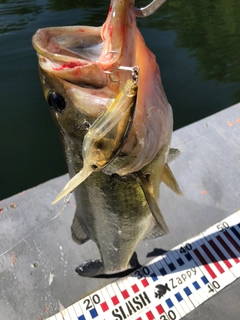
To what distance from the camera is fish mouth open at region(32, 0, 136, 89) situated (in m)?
1.07

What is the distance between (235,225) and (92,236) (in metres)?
1.04

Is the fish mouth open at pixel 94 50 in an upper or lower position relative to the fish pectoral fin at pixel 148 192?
upper

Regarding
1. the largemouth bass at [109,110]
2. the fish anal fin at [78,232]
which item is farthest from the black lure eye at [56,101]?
the fish anal fin at [78,232]

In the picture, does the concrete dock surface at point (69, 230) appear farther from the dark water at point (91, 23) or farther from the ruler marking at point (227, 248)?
the dark water at point (91, 23)

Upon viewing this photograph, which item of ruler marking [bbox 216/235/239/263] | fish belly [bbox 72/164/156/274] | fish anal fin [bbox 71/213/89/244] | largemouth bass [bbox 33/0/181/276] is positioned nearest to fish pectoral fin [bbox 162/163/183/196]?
largemouth bass [bbox 33/0/181/276]

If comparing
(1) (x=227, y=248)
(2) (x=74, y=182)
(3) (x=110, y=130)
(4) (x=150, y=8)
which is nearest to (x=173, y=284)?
(1) (x=227, y=248)

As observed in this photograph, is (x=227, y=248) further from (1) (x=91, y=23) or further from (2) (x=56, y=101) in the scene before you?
(1) (x=91, y=23)

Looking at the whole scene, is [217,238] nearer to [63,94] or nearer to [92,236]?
[92,236]

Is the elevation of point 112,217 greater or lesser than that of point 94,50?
lesser

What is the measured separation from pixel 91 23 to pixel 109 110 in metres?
7.56

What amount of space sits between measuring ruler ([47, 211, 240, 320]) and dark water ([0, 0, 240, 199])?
6.64ft

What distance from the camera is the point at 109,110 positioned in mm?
969

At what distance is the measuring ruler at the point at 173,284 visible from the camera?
6.31 feet

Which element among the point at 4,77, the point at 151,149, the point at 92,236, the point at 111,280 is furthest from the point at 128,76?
the point at 4,77
